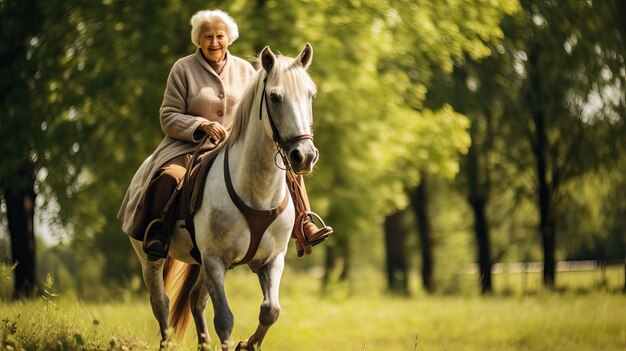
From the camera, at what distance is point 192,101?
741cm

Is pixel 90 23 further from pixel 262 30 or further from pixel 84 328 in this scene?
pixel 84 328

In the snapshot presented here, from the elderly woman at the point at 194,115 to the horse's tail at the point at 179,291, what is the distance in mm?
860

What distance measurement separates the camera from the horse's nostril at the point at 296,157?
5.86 m

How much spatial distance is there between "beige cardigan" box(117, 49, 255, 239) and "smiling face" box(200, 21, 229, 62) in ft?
0.26

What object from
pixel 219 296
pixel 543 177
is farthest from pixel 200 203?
pixel 543 177

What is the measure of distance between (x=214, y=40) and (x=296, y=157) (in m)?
1.95

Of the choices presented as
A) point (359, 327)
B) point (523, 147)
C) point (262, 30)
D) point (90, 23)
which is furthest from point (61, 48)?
point (523, 147)

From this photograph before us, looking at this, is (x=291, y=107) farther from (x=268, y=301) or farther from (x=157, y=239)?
(x=157, y=239)

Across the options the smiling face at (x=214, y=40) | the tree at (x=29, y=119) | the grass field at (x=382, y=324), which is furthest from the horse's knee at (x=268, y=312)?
the tree at (x=29, y=119)

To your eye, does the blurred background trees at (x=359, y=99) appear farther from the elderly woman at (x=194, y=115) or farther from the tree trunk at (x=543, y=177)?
the elderly woman at (x=194, y=115)

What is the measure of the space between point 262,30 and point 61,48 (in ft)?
12.1

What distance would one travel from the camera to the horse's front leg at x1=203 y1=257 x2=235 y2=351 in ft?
22.1

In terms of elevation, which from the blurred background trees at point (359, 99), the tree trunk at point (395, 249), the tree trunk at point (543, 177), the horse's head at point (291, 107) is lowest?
the tree trunk at point (395, 249)

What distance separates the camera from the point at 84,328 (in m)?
8.55
